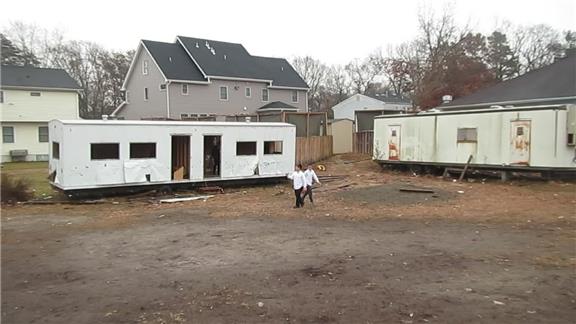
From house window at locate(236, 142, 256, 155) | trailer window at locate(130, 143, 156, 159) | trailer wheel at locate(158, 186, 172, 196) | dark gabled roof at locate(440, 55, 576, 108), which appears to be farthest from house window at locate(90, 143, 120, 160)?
dark gabled roof at locate(440, 55, 576, 108)

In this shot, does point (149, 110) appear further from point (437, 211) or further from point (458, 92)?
point (437, 211)

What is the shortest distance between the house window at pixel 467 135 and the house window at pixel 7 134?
30557 millimetres

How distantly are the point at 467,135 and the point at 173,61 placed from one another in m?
27.8

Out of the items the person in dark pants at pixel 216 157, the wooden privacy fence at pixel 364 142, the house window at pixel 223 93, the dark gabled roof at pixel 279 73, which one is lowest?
the person in dark pants at pixel 216 157

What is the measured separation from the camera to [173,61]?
40.9 m

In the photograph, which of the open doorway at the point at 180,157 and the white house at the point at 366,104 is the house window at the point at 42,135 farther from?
the white house at the point at 366,104

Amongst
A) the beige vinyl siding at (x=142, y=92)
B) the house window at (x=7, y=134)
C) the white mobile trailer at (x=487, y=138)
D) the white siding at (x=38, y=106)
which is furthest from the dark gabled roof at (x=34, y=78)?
the white mobile trailer at (x=487, y=138)

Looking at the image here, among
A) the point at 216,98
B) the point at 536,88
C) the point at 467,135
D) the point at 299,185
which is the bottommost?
the point at 299,185

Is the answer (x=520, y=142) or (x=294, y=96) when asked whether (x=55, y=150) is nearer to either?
(x=520, y=142)

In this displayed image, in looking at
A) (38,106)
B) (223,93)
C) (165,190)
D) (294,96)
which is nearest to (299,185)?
(165,190)

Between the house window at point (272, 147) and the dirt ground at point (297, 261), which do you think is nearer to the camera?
the dirt ground at point (297, 261)

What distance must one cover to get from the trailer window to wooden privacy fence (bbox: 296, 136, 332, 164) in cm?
1073

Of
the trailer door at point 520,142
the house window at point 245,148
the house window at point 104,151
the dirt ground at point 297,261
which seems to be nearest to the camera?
the dirt ground at point 297,261

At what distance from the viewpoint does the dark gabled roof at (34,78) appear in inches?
1387
